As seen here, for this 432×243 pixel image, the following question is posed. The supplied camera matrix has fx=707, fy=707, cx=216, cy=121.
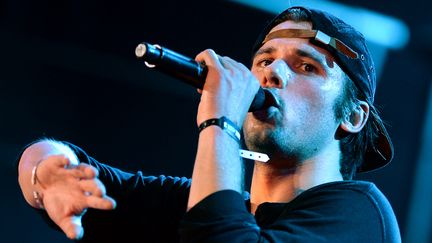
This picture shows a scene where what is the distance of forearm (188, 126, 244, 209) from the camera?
139cm

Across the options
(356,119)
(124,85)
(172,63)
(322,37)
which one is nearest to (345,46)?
(322,37)

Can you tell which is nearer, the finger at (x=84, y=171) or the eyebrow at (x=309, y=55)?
the finger at (x=84, y=171)

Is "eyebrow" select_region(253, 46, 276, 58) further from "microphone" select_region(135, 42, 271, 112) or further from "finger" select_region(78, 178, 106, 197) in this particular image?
"finger" select_region(78, 178, 106, 197)

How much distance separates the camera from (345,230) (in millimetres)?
1506

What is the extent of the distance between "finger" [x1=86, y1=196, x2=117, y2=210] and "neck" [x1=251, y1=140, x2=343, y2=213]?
63 cm

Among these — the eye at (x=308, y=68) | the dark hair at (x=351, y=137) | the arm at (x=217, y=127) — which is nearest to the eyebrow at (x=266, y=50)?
the eye at (x=308, y=68)

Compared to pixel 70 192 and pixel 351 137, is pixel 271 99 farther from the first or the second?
pixel 70 192

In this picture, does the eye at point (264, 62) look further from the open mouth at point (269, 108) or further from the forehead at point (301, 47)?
the open mouth at point (269, 108)

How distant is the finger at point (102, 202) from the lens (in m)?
1.24

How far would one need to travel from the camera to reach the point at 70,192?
133cm

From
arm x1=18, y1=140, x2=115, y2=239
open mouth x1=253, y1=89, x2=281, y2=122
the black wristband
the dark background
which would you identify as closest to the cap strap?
open mouth x1=253, y1=89, x2=281, y2=122

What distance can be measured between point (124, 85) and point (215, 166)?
1788mm

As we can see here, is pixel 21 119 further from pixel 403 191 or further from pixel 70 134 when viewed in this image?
pixel 403 191

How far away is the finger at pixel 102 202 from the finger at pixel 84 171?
0.04 m
